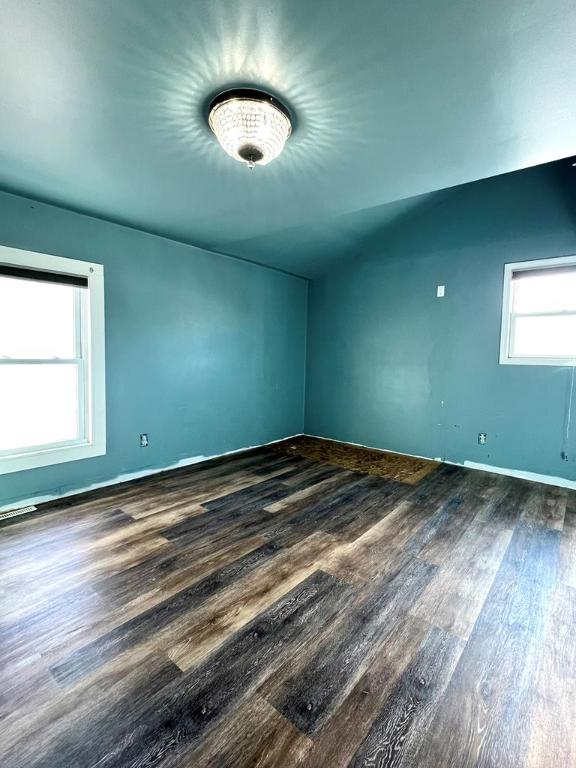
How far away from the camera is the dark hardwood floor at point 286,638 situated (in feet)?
3.52

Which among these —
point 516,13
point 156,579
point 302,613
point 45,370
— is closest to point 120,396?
point 45,370

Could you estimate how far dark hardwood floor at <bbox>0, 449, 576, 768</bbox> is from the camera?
1.07 meters

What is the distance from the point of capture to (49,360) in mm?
2770

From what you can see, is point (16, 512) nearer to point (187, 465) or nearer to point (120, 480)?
point (120, 480)

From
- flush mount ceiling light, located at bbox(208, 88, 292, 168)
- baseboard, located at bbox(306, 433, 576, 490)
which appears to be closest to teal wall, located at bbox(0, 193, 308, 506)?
flush mount ceiling light, located at bbox(208, 88, 292, 168)

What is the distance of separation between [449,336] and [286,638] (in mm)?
3438

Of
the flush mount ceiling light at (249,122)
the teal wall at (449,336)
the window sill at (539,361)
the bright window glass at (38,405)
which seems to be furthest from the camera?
the teal wall at (449,336)

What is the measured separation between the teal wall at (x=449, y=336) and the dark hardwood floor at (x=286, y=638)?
117cm

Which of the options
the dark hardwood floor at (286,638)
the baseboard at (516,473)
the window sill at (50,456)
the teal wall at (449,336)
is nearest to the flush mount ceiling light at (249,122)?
the dark hardwood floor at (286,638)

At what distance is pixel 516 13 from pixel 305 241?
119 inches

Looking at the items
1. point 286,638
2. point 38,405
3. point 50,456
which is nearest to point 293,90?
point 286,638

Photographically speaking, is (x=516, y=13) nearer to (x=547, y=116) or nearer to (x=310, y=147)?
(x=547, y=116)

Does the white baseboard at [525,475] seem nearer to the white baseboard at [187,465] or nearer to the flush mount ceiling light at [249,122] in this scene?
the white baseboard at [187,465]

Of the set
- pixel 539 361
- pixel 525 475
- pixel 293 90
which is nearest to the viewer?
pixel 293 90
